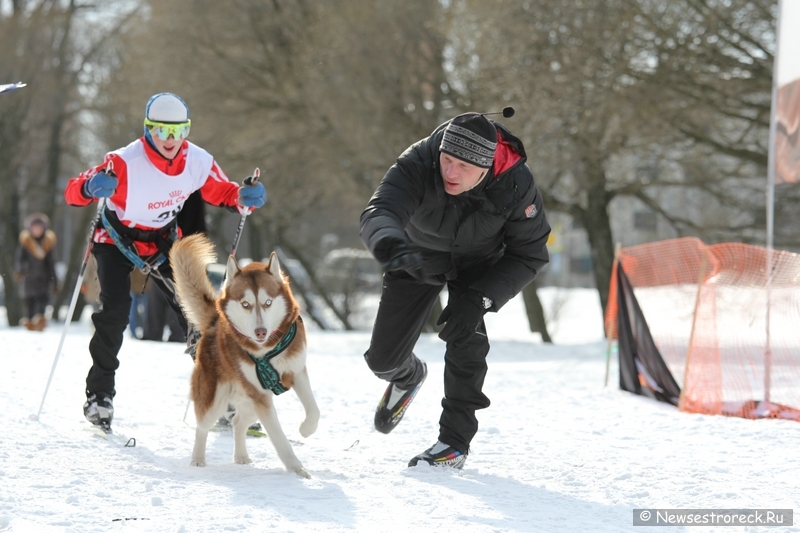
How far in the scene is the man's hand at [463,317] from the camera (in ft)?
14.7

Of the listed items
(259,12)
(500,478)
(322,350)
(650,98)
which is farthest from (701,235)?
(500,478)

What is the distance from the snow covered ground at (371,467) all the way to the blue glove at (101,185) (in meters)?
1.38

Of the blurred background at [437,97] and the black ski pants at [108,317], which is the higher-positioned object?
the blurred background at [437,97]

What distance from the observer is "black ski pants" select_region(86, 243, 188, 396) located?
557cm

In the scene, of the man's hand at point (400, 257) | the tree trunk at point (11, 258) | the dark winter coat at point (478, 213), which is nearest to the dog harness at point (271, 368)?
the dark winter coat at point (478, 213)

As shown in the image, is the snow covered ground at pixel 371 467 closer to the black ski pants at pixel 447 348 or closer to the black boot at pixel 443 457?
the black boot at pixel 443 457

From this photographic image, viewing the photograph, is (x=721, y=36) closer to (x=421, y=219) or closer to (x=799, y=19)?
(x=799, y=19)

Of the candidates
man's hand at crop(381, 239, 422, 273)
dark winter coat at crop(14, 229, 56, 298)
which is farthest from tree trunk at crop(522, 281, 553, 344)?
man's hand at crop(381, 239, 422, 273)

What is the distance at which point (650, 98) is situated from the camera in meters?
13.9

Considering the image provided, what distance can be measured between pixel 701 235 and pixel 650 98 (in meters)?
3.84

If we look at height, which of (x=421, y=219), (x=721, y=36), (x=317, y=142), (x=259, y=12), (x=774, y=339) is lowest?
(x=774, y=339)

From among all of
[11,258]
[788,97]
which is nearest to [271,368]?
[788,97]

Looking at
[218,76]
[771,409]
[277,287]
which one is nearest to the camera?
[277,287]

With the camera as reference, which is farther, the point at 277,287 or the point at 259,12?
the point at 259,12
